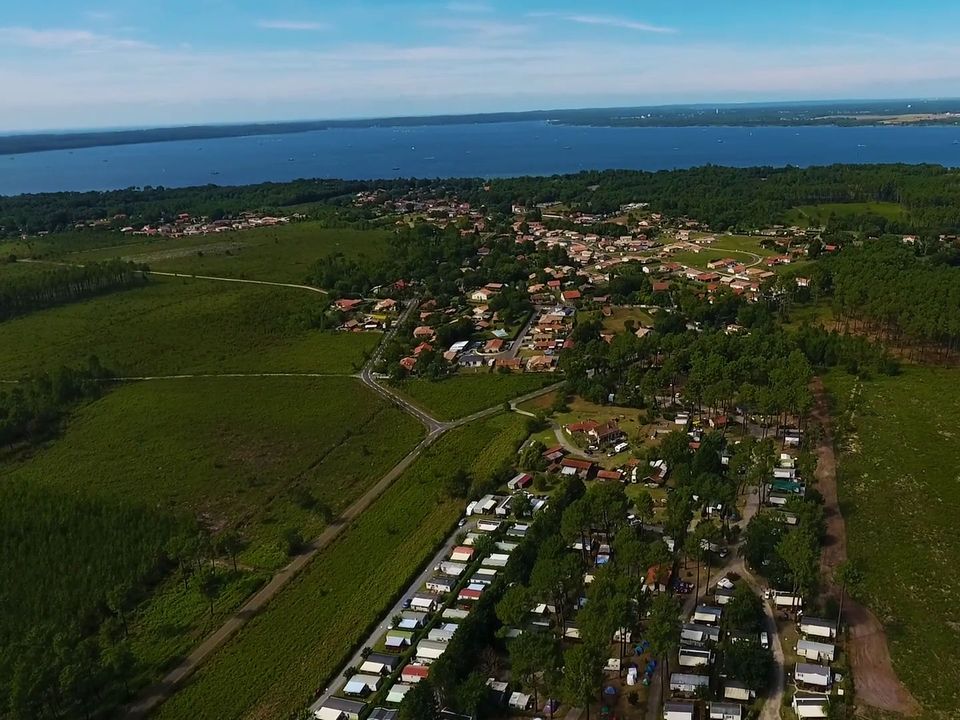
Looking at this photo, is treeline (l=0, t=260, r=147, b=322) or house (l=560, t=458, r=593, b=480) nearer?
house (l=560, t=458, r=593, b=480)

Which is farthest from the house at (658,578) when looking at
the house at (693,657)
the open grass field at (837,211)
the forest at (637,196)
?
the open grass field at (837,211)

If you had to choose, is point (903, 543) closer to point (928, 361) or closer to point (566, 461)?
point (566, 461)

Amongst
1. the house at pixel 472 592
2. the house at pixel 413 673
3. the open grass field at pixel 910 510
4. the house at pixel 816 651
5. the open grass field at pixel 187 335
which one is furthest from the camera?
the open grass field at pixel 187 335

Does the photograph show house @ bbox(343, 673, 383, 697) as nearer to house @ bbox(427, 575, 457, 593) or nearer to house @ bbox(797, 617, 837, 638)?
house @ bbox(427, 575, 457, 593)

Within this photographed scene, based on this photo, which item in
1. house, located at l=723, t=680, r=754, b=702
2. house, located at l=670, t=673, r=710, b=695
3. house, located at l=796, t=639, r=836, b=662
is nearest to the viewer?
house, located at l=723, t=680, r=754, b=702

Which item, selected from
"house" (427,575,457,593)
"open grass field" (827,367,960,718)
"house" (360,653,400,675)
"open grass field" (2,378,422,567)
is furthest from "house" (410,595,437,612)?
"open grass field" (827,367,960,718)

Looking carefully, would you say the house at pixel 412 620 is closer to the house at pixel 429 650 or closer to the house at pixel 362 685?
the house at pixel 429 650

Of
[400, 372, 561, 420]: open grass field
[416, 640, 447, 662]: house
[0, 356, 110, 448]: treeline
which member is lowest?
[416, 640, 447, 662]: house
